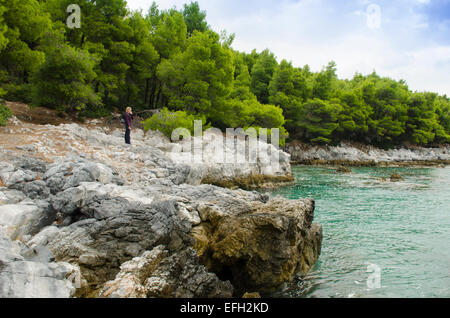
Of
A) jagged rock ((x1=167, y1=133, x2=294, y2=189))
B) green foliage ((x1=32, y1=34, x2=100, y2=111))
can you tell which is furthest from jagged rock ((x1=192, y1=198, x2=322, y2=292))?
green foliage ((x1=32, y1=34, x2=100, y2=111))

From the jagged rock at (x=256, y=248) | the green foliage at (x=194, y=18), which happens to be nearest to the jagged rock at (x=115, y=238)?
the jagged rock at (x=256, y=248)

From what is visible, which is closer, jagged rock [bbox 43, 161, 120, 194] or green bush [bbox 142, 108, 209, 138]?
jagged rock [bbox 43, 161, 120, 194]

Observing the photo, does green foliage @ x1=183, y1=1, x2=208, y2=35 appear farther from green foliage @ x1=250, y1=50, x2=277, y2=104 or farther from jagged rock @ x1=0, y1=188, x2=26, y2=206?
jagged rock @ x1=0, y1=188, x2=26, y2=206

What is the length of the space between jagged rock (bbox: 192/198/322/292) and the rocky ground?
2 centimetres

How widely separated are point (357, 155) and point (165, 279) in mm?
44523

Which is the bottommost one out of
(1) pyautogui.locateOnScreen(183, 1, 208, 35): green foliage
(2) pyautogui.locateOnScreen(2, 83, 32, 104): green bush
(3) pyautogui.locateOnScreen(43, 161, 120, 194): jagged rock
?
(3) pyautogui.locateOnScreen(43, 161, 120, 194): jagged rock

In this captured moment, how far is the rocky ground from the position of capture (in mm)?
4777

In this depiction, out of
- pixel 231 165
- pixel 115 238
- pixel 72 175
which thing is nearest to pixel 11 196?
pixel 72 175

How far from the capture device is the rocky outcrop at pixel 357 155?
1527 inches

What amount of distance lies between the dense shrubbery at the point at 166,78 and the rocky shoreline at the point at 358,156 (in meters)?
2.30

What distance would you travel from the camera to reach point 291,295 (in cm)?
596

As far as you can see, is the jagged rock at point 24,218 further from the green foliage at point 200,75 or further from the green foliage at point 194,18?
the green foliage at point 194,18

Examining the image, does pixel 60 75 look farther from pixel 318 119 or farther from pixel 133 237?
pixel 318 119
